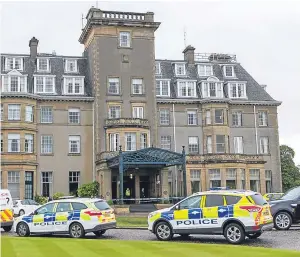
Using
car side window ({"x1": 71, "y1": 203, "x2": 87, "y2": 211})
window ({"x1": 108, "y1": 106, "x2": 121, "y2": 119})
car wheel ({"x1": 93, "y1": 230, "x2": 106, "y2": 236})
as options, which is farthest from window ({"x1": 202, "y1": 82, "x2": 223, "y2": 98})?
car side window ({"x1": 71, "y1": 203, "x2": 87, "y2": 211})

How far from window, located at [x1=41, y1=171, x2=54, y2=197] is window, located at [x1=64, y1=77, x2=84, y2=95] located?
28.1 ft

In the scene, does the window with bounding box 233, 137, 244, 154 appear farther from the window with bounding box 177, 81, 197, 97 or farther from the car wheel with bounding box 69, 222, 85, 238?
the car wheel with bounding box 69, 222, 85, 238

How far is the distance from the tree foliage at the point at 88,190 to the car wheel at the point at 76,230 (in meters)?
25.8

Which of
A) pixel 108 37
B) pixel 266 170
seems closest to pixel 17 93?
pixel 108 37

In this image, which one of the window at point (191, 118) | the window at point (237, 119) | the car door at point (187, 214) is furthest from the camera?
the window at point (237, 119)

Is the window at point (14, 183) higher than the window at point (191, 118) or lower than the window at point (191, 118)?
lower

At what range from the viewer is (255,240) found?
18.5 metres

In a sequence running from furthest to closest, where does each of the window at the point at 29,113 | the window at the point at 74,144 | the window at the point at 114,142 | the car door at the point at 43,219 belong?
1. the window at the point at 74,144
2. the window at the point at 29,113
3. the window at the point at 114,142
4. the car door at the point at 43,219

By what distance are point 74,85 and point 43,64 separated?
426 centimetres

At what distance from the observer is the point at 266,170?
2131 inches

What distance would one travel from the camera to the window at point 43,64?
2026 inches

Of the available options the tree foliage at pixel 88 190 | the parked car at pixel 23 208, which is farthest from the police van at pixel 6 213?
the tree foliage at pixel 88 190

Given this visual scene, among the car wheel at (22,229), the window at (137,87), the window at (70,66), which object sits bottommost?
the car wheel at (22,229)

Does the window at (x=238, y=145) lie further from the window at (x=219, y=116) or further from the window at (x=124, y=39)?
the window at (x=124, y=39)
